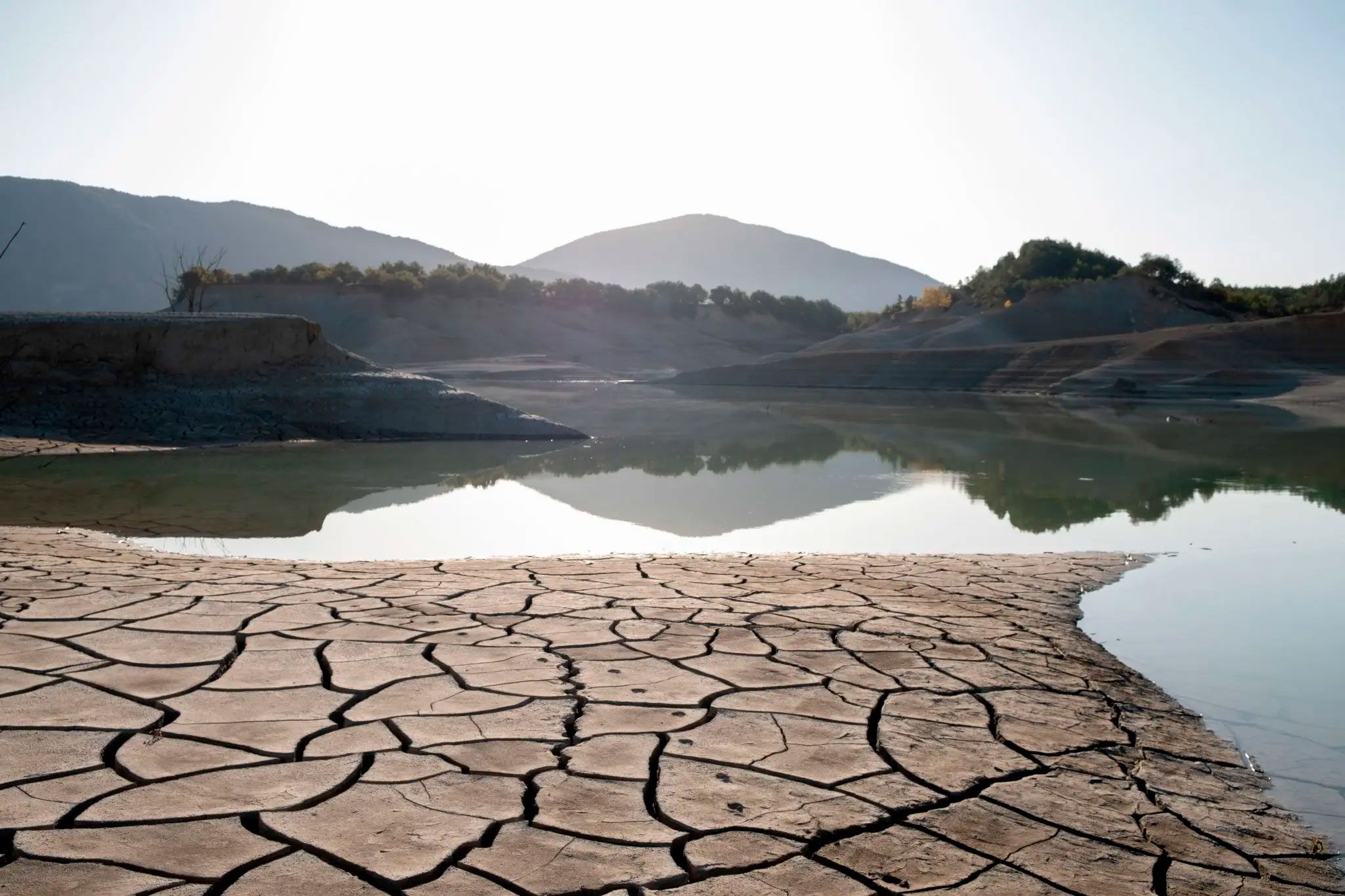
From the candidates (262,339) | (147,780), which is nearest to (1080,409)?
(262,339)

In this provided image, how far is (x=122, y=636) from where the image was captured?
3.84 metres

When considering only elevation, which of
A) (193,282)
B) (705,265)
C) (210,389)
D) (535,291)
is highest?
(705,265)

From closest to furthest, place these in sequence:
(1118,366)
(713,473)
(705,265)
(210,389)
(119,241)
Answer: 1. (713,473)
2. (210,389)
3. (1118,366)
4. (119,241)
5. (705,265)

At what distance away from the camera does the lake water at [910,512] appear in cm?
475

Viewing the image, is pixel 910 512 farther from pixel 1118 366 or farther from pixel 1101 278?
pixel 1101 278

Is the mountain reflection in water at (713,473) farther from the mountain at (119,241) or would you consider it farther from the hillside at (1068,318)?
the mountain at (119,241)

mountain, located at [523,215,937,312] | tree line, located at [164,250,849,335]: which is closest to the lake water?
tree line, located at [164,250,849,335]

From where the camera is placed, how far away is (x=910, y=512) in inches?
Result: 400

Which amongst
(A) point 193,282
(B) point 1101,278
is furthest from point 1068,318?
(A) point 193,282

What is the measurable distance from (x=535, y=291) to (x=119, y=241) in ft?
218

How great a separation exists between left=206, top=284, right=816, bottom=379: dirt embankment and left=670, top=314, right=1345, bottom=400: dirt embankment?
959 cm

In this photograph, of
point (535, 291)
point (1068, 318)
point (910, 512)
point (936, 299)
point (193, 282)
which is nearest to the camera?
point (910, 512)

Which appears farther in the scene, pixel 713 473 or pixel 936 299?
pixel 936 299

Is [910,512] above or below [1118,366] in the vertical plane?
below
